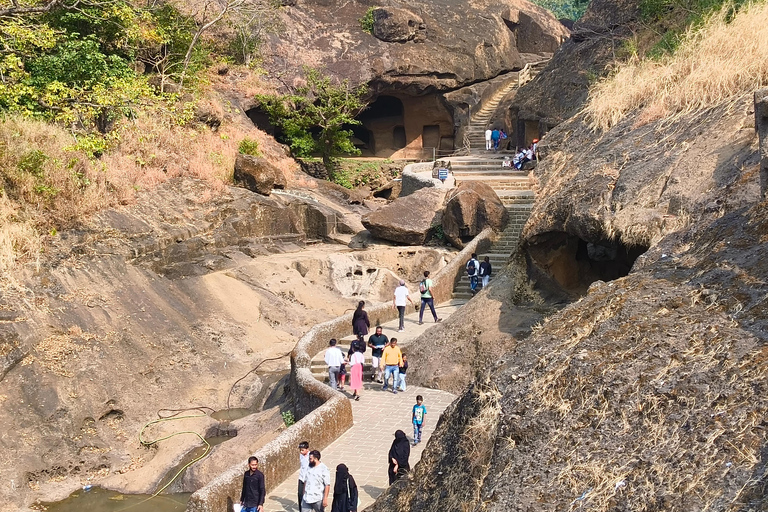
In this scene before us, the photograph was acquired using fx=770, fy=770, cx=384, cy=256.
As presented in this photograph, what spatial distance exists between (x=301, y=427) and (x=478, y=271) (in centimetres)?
958

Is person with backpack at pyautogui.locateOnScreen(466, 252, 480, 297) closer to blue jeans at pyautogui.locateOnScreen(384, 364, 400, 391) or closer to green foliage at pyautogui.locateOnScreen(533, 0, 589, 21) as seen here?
blue jeans at pyautogui.locateOnScreen(384, 364, 400, 391)

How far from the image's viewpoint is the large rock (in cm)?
2538

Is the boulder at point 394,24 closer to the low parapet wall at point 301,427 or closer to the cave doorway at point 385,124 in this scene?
the cave doorway at point 385,124

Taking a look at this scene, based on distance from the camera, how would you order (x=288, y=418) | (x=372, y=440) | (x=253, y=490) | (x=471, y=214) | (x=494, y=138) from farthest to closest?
(x=494, y=138) < (x=471, y=214) < (x=288, y=418) < (x=372, y=440) < (x=253, y=490)

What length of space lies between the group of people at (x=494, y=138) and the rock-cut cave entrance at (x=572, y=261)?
66.2 feet

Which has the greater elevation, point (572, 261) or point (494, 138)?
point (494, 138)

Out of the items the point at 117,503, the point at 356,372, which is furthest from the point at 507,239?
the point at 117,503

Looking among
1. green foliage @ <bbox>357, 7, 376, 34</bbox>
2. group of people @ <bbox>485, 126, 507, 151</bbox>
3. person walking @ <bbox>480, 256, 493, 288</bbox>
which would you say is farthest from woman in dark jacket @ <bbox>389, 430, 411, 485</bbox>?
green foliage @ <bbox>357, 7, 376, 34</bbox>

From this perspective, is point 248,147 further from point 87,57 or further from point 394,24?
point 394,24

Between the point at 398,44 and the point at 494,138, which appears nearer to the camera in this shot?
the point at 494,138

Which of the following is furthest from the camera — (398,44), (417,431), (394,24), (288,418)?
(398,44)

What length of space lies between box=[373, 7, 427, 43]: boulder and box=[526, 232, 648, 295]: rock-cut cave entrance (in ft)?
83.6

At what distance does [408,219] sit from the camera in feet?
84.2

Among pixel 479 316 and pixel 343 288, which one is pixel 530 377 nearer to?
pixel 479 316
